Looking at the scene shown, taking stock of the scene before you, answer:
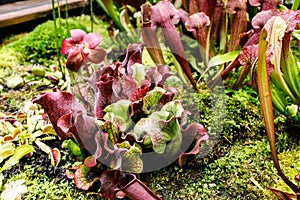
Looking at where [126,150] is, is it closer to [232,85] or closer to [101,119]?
[101,119]

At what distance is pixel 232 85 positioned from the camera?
5.27 ft

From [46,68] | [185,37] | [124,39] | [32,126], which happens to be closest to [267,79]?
[185,37]

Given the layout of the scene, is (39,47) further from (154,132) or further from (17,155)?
(154,132)

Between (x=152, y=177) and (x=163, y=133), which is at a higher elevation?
(x=163, y=133)

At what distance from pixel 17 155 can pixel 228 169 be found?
0.77 meters

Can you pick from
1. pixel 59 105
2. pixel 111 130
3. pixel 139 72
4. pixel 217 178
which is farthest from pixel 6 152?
pixel 217 178

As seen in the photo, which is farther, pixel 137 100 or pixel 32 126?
pixel 32 126

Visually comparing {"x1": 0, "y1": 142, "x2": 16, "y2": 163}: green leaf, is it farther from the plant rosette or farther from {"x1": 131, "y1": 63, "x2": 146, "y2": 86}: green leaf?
{"x1": 131, "y1": 63, "x2": 146, "y2": 86}: green leaf

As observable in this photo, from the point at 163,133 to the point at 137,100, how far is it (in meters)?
0.17

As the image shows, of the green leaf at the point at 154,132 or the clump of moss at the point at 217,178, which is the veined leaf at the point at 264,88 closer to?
the clump of moss at the point at 217,178

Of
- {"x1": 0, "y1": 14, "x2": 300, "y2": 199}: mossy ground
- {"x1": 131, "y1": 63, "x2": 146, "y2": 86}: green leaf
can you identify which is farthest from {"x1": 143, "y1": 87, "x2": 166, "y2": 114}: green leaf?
{"x1": 0, "y1": 14, "x2": 300, "y2": 199}: mossy ground

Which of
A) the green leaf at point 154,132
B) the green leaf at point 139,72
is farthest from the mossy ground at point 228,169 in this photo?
the green leaf at point 139,72

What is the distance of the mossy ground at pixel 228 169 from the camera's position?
4.00ft

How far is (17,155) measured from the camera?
1.29 m
